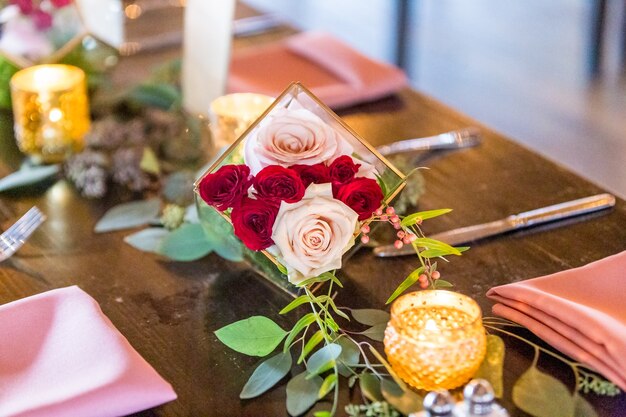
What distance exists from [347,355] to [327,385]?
0.21 feet

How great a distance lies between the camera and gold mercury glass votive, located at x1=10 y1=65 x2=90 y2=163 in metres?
1.53

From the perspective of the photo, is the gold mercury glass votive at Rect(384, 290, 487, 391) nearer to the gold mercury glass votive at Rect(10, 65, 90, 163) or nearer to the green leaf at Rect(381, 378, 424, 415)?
the green leaf at Rect(381, 378, 424, 415)

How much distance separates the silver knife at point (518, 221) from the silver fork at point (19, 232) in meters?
0.49

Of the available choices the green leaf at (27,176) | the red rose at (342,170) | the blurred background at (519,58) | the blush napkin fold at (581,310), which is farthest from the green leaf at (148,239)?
the blurred background at (519,58)

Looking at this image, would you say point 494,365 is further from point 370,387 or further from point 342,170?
point 342,170

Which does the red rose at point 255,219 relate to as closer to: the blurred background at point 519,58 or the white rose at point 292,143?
the white rose at point 292,143

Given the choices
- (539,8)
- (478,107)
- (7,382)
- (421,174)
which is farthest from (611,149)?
(7,382)

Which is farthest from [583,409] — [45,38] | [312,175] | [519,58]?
[519,58]

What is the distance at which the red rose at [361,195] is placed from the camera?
988 millimetres

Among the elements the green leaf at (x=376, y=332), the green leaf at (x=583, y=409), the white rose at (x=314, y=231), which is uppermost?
the white rose at (x=314, y=231)

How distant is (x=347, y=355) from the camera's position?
989mm

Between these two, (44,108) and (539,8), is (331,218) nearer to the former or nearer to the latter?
(44,108)

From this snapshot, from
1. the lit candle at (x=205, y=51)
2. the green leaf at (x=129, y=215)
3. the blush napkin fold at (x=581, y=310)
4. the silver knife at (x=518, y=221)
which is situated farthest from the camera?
the lit candle at (x=205, y=51)

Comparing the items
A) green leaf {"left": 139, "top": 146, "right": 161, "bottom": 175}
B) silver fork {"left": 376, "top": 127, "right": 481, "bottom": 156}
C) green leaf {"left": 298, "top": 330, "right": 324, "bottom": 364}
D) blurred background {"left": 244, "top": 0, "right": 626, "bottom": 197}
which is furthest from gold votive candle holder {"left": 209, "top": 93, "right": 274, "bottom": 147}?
blurred background {"left": 244, "top": 0, "right": 626, "bottom": 197}
